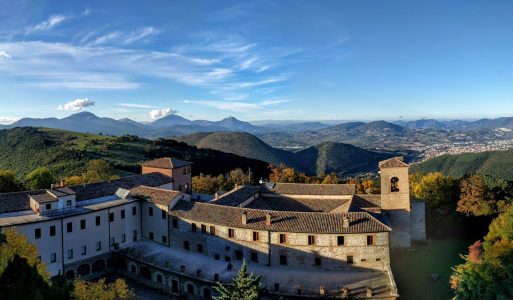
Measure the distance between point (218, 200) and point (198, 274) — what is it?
973cm

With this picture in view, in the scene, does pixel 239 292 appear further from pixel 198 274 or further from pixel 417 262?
pixel 417 262

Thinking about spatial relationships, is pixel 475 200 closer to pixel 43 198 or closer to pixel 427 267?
pixel 427 267

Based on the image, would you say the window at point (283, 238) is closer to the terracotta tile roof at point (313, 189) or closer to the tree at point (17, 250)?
the terracotta tile roof at point (313, 189)

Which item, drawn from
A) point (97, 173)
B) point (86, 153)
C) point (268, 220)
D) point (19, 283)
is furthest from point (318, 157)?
point (19, 283)

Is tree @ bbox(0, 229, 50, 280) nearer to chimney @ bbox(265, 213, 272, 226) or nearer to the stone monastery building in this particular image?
the stone monastery building

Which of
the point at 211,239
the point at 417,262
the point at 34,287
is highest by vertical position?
the point at 34,287

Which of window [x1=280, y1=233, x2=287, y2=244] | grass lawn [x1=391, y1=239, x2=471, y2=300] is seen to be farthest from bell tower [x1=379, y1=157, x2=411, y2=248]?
window [x1=280, y1=233, x2=287, y2=244]

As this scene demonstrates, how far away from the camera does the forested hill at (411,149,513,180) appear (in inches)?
4059

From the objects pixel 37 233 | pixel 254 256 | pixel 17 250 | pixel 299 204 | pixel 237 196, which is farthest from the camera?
pixel 299 204

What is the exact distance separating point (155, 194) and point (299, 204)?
1488cm

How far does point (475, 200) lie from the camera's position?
140 ft

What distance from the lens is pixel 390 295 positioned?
2777cm

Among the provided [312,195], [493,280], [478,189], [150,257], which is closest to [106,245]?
[150,257]

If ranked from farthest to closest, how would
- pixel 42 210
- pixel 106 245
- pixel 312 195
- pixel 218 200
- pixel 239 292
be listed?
pixel 312 195
pixel 218 200
pixel 106 245
pixel 42 210
pixel 239 292
